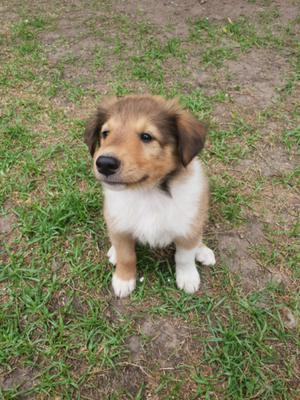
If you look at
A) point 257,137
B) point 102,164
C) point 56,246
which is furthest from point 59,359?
point 257,137

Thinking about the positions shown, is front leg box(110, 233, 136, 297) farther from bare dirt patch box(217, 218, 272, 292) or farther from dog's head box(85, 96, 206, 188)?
bare dirt patch box(217, 218, 272, 292)

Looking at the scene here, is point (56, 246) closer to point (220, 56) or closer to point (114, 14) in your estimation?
point (220, 56)

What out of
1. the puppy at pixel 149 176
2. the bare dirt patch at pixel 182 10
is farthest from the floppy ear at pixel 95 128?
the bare dirt patch at pixel 182 10

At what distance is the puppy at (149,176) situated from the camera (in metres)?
2.12

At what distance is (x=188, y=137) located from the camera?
89.2 inches

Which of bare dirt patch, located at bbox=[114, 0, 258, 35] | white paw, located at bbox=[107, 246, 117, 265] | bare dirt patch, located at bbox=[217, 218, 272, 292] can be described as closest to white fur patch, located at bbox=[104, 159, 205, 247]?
white paw, located at bbox=[107, 246, 117, 265]

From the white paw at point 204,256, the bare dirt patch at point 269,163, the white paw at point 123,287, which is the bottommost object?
the white paw at point 123,287

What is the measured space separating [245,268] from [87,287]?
1241mm

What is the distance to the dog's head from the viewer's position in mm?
2070

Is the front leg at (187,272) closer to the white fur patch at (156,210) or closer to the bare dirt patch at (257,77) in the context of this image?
the white fur patch at (156,210)

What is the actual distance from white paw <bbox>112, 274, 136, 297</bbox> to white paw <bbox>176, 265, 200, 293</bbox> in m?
0.35

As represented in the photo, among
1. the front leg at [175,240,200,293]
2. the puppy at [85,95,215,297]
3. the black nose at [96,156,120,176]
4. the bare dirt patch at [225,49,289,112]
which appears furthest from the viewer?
the bare dirt patch at [225,49,289,112]

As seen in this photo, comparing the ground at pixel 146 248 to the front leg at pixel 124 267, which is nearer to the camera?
the ground at pixel 146 248

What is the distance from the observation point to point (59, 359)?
2480mm
